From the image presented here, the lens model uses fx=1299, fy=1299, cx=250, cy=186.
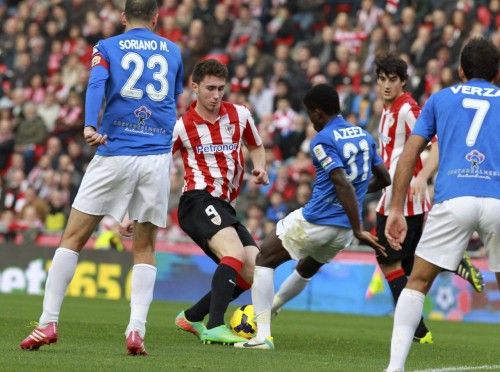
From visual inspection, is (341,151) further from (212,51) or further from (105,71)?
(212,51)

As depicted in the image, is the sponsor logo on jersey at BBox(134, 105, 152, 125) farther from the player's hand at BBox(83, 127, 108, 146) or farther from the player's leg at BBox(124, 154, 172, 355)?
the player's hand at BBox(83, 127, 108, 146)

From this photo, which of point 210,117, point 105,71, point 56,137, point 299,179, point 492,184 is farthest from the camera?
point 56,137

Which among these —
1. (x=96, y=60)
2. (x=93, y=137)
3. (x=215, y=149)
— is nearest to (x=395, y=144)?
(x=215, y=149)

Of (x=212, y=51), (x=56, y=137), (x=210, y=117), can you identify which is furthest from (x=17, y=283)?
(x=210, y=117)

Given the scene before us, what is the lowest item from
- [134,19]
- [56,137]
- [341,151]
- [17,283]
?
[17,283]

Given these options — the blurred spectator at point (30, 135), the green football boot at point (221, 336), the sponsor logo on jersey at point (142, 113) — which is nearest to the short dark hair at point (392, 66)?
the green football boot at point (221, 336)

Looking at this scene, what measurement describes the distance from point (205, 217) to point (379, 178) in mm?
1460

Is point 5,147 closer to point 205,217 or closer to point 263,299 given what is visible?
point 205,217

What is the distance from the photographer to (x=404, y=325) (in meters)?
7.65

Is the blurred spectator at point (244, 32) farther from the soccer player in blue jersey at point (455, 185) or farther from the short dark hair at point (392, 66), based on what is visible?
the soccer player in blue jersey at point (455, 185)

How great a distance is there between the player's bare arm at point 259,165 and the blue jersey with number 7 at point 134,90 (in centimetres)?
147

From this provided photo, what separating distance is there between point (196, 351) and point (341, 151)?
188cm

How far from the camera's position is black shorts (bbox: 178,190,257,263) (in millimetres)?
10633

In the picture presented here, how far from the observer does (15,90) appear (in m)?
26.0
